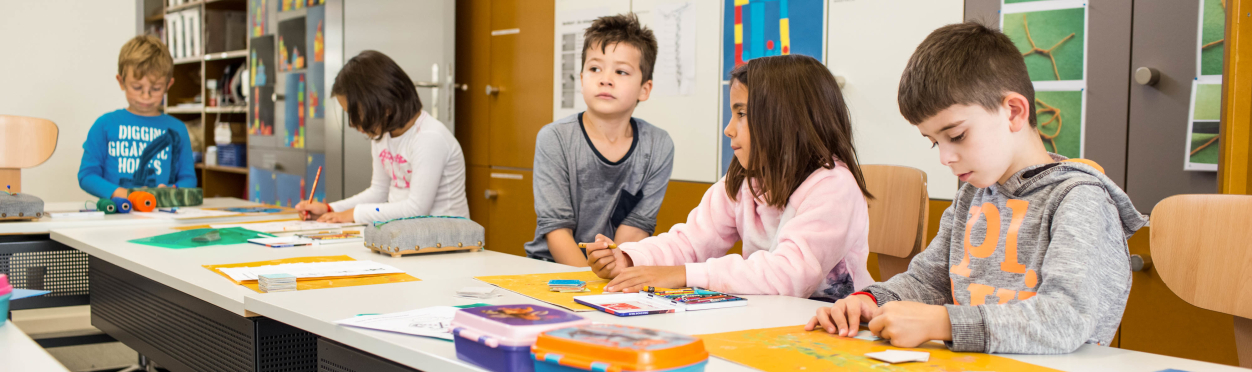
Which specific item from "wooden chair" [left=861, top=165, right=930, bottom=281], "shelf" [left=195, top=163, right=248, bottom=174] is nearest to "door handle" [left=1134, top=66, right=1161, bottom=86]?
"wooden chair" [left=861, top=165, right=930, bottom=281]

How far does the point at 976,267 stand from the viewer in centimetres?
104

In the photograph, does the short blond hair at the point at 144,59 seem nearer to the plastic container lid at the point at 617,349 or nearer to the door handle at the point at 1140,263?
the plastic container lid at the point at 617,349

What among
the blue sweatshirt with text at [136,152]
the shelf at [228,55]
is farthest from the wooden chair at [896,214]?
the shelf at [228,55]

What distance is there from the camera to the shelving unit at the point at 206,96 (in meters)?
5.04

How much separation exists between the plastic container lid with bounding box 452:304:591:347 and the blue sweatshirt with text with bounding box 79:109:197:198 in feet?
8.31

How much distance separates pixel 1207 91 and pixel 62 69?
392 cm

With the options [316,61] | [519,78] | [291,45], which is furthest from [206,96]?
[519,78]

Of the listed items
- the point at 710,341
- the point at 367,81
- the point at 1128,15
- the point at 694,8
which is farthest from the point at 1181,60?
the point at 367,81

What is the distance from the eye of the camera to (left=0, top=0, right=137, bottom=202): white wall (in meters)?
3.32

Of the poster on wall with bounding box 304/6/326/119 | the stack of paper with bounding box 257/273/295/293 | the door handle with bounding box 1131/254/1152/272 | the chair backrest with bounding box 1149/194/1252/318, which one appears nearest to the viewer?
the chair backrest with bounding box 1149/194/1252/318

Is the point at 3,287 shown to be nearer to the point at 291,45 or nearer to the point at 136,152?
the point at 136,152

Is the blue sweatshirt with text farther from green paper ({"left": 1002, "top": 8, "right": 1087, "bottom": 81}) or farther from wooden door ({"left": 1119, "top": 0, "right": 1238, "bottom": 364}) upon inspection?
wooden door ({"left": 1119, "top": 0, "right": 1238, "bottom": 364})

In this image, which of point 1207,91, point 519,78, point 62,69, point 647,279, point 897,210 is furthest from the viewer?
point 519,78

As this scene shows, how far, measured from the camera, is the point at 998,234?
3.33 ft
